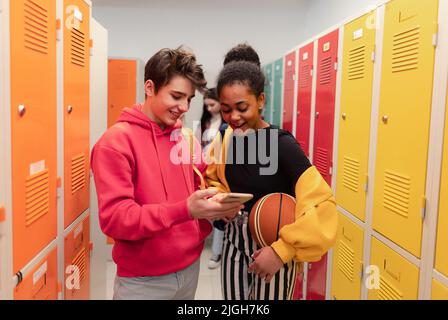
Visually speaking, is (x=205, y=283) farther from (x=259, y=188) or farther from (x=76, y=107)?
(x=259, y=188)

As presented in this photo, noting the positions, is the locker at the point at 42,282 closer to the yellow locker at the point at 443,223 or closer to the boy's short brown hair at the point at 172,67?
the boy's short brown hair at the point at 172,67

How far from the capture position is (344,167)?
8.36ft

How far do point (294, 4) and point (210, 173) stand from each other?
196 inches

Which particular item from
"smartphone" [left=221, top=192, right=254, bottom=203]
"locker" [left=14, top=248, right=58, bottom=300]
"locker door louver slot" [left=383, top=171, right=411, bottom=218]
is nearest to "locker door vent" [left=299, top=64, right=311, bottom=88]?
"locker door louver slot" [left=383, top=171, right=411, bottom=218]

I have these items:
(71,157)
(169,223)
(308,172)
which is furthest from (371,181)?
(71,157)

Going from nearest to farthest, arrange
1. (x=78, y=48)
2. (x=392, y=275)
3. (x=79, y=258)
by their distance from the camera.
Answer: (x=392, y=275) → (x=78, y=48) → (x=79, y=258)

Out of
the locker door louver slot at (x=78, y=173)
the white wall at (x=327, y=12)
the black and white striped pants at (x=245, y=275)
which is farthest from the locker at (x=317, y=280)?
the white wall at (x=327, y=12)

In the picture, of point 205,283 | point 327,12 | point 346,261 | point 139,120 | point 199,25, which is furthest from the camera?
point 199,25

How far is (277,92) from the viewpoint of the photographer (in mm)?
4645

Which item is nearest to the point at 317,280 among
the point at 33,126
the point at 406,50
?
the point at 406,50

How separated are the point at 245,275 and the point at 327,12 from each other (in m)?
4.35

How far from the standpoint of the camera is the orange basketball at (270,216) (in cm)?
148

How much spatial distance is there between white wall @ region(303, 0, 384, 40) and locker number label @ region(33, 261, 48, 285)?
11.6 ft

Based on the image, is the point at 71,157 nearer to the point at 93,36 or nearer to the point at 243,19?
the point at 93,36
